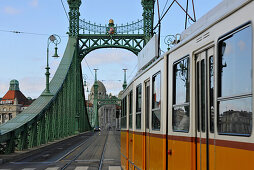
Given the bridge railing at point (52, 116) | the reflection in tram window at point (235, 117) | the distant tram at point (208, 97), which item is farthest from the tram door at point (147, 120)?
the bridge railing at point (52, 116)

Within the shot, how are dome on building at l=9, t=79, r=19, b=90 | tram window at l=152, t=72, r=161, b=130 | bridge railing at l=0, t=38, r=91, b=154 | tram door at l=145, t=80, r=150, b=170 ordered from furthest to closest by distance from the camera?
dome on building at l=9, t=79, r=19, b=90 → bridge railing at l=0, t=38, r=91, b=154 → tram door at l=145, t=80, r=150, b=170 → tram window at l=152, t=72, r=161, b=130

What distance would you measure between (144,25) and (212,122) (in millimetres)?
38588

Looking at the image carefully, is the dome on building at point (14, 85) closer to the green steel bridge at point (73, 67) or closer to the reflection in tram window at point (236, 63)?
the green steel bridge at point (73, 67)

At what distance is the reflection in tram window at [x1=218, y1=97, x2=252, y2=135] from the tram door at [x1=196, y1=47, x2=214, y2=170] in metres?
0.30

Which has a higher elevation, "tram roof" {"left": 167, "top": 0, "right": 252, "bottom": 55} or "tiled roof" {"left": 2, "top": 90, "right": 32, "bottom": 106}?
"tiled roof" {"left": 2, "top": 90, "right": 32, "bottom": 106}

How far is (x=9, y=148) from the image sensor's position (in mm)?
21000

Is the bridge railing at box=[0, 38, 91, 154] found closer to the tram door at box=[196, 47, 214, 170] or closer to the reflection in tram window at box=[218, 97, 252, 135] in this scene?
the tram door at box=[196, 47, 214, 170]

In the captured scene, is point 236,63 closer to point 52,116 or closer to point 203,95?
point 203,95

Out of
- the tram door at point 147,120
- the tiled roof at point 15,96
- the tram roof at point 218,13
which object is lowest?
the tram door at point 147,120

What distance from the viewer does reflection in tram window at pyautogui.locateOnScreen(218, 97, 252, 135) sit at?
139 inches

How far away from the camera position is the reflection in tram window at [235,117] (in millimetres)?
3531

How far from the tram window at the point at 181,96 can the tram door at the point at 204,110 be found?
340 millimetres

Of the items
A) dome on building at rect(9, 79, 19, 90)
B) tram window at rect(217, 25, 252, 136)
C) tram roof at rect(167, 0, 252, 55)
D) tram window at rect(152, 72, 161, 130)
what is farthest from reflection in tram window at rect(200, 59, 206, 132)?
dome on building at rect(9, 79, 19, 90)

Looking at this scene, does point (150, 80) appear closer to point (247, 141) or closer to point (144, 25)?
point (247, 141)
